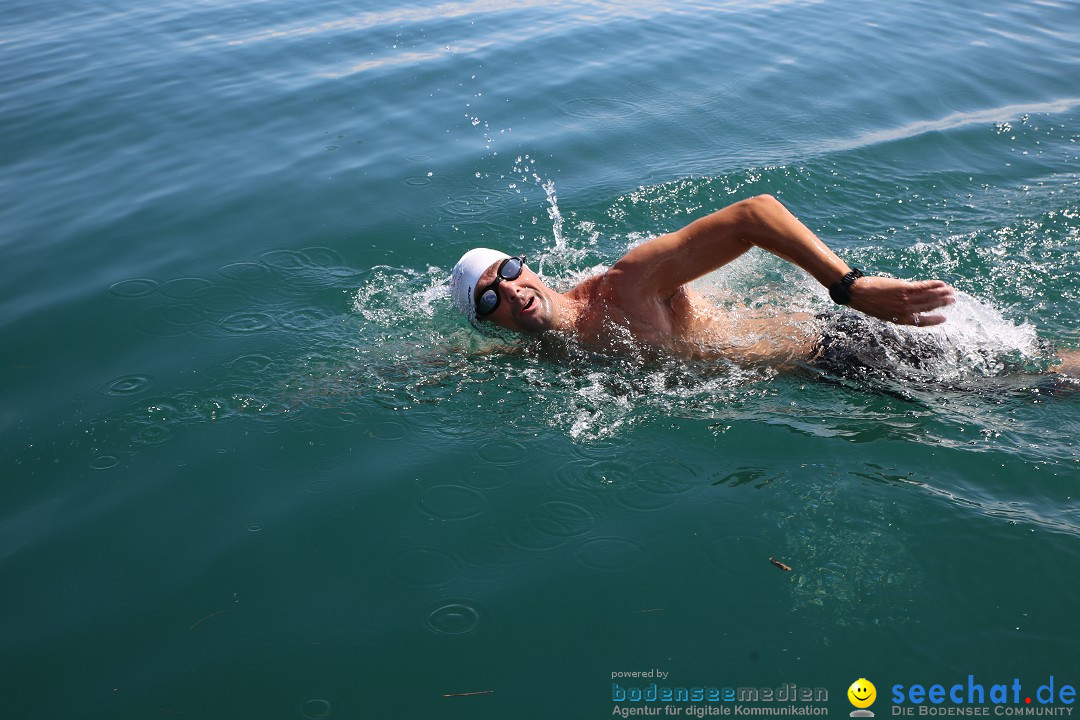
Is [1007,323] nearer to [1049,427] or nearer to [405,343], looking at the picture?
[1049,427]

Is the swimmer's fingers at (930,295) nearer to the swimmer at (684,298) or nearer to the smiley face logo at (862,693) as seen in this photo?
the swimmer at (684,298)

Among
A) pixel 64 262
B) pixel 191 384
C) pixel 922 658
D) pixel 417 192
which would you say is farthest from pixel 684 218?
pixel 64 262

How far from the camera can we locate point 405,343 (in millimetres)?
5887

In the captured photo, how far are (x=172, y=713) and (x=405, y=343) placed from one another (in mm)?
2965

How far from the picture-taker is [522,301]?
5.47 meters

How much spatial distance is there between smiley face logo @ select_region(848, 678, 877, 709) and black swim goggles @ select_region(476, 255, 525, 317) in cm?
312

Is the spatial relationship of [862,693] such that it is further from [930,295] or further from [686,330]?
[686,330]

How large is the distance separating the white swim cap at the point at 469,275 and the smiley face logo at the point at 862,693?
333 cm

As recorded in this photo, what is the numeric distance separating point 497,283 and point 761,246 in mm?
1756

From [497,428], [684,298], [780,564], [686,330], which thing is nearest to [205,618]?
[497,428]

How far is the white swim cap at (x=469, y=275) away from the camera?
18.5 ft

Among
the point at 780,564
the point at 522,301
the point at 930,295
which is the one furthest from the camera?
the point at 522,301

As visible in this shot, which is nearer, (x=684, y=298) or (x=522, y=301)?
(x=684, y=298)

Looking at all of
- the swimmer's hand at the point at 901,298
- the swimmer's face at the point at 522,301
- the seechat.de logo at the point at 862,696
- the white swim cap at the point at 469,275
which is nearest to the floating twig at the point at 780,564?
the seechat.de logo at the point at 862,696
